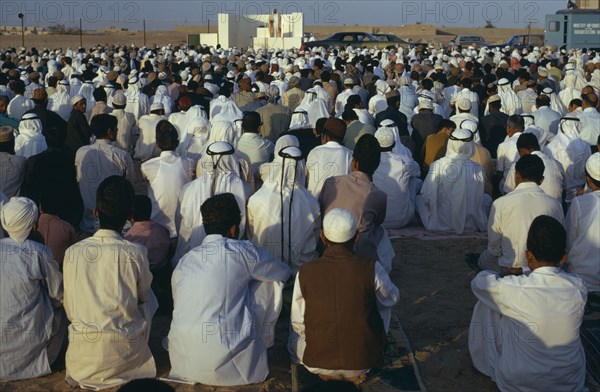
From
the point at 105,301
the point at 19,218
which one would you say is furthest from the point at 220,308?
the point at 19,218

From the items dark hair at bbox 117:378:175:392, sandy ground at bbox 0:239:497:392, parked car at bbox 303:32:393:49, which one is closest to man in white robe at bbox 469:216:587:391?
sandy ground at bbox 0:239:497:392

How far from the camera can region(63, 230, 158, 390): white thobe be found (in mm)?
4488

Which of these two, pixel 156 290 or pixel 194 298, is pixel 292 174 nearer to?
pixel 156 290

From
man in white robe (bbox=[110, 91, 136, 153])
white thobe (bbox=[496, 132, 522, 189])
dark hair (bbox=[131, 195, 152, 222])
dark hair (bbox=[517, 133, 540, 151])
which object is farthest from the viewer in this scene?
man in white robe (bbox=[110, 91, 136, 153])

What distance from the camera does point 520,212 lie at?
5996 millimetres

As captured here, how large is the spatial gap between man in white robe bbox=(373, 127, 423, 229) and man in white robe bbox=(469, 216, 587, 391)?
3.52 metres

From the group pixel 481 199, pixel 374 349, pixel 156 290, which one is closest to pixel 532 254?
pixel 374 349

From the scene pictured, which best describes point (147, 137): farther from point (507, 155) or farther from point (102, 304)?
point (102, 304)

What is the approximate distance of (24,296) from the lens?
181 inches

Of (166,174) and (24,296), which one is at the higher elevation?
(166,174)

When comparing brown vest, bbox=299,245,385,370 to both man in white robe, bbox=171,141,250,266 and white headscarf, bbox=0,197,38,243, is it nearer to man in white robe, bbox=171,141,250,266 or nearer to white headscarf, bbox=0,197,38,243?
white headscarf, bbox=0,197,38,243

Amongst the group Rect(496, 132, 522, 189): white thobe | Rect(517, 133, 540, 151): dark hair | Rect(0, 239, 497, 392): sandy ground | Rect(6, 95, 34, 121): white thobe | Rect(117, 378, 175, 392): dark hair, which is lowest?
Rect(0, 239, 497, 392): sandy ground

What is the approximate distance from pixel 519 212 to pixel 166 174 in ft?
10.1

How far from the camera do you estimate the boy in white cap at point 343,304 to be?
4.42 meters
